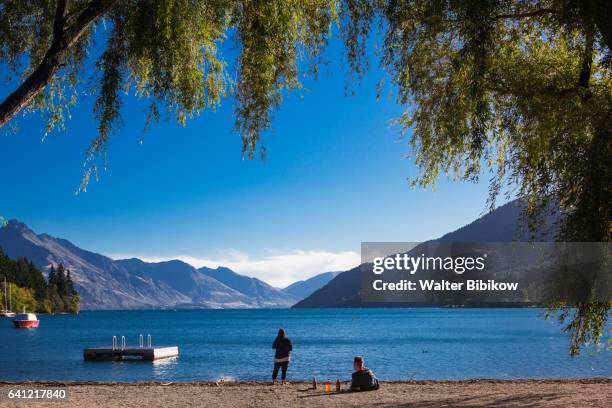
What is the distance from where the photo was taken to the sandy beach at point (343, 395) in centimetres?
1464

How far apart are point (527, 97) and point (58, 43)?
845cm

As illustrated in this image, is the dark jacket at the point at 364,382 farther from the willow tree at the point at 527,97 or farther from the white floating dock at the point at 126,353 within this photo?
the white floating dock at the point at 126,353

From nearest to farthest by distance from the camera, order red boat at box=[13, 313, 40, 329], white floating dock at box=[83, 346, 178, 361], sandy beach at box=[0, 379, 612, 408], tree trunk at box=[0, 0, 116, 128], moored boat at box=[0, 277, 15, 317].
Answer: tree trunk at box=[0, 0, 116, 128] < sandy beach at box=[0, 379, 612, 408] < white floating dock at box=[83, 346, 178, 361] < red boat at box=[13, 313, 40, 329] < moored boat at box=[0, 277, 15, 317]

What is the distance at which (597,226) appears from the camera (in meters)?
12.2

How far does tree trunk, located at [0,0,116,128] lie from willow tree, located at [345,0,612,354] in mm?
4267

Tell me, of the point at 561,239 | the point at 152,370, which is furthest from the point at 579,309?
the point at 152,370

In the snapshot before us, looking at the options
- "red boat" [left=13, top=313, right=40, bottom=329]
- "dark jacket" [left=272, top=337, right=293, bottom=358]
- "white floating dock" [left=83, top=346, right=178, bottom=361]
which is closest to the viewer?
"dark jacket" [left=272, top=337, right=293, bottom=358]

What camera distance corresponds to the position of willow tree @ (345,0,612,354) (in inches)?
446

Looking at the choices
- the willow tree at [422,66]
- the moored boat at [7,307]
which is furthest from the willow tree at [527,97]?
the moored boat at [7,307]

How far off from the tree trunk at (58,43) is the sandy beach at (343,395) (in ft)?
24.0

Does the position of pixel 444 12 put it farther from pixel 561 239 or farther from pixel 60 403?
pixel 60 403

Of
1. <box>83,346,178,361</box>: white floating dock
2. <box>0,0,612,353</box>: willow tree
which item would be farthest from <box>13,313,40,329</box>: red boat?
<box>0,0,612,353</box>: willow tree

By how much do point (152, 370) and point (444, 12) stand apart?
1505 inches

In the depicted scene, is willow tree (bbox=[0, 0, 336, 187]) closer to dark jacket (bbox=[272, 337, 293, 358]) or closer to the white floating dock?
dark jacket (bbox=[272, 337, 293, 358])
